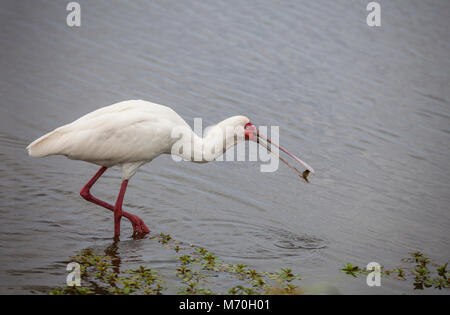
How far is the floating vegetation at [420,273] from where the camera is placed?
665 cm

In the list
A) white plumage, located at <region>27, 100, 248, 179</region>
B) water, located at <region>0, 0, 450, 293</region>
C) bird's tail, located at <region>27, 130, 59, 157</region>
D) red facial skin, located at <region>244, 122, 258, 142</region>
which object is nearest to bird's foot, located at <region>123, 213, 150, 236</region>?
water, located at <region>0, 0, 450, 293</region>

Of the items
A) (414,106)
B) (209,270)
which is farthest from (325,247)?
(414,106)

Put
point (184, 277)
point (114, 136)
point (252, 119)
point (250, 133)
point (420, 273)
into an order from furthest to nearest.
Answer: point (252, 119), point (250, 133), point (114, 136), point (420, 273), point (184, 277)

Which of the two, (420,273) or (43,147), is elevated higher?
(43,147)

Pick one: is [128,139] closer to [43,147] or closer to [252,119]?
[43,147]

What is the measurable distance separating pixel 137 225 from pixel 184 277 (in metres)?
1.21

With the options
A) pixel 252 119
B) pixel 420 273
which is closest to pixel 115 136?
pixel 420 273

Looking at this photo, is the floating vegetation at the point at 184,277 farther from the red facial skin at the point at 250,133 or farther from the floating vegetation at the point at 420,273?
the red facial skin at the point at 250,133

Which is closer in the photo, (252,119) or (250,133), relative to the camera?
(250,133)

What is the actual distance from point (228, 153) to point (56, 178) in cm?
275

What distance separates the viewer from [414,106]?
1201 cm

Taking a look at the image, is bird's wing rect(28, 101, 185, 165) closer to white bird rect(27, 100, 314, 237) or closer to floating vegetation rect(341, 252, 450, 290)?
white bird rect(27, 100, 314, 237)

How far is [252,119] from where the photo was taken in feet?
35.2

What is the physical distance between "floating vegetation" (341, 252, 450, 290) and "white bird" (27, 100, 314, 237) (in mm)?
1821
